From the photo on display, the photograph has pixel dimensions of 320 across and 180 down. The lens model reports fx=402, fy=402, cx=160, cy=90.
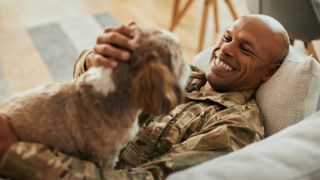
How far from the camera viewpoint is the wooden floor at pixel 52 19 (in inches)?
114

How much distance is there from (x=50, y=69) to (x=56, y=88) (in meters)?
1.80

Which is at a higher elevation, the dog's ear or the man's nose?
the dog's ear

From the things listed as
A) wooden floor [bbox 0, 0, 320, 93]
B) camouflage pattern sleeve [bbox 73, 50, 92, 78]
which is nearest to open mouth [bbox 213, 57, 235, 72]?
camouflage pattern sleeve [bbox 73, 50, 92, 78]

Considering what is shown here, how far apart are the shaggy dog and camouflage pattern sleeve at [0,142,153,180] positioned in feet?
0.20

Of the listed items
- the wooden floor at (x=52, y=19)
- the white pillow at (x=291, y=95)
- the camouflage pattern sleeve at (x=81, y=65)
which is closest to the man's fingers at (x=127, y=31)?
the camouflage pattern sleeve at (x=81, y=65)

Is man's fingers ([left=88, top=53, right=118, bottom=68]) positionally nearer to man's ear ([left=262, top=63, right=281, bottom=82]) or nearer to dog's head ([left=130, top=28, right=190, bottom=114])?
dog's head ([left=130, top=28, right=190, bottom=114])

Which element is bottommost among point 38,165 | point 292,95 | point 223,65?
point 292,95

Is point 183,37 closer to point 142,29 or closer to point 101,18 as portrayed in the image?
point 101,18

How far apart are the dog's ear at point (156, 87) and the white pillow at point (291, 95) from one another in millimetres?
515

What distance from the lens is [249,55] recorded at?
5.02 feet

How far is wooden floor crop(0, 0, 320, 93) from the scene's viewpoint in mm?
2897

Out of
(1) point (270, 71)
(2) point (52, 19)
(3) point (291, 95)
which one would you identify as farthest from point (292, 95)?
(2) point (52, 19)

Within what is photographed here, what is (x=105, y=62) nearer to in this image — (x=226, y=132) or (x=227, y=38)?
(x=226, y=132)

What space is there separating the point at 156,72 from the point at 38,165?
0.39 meters
